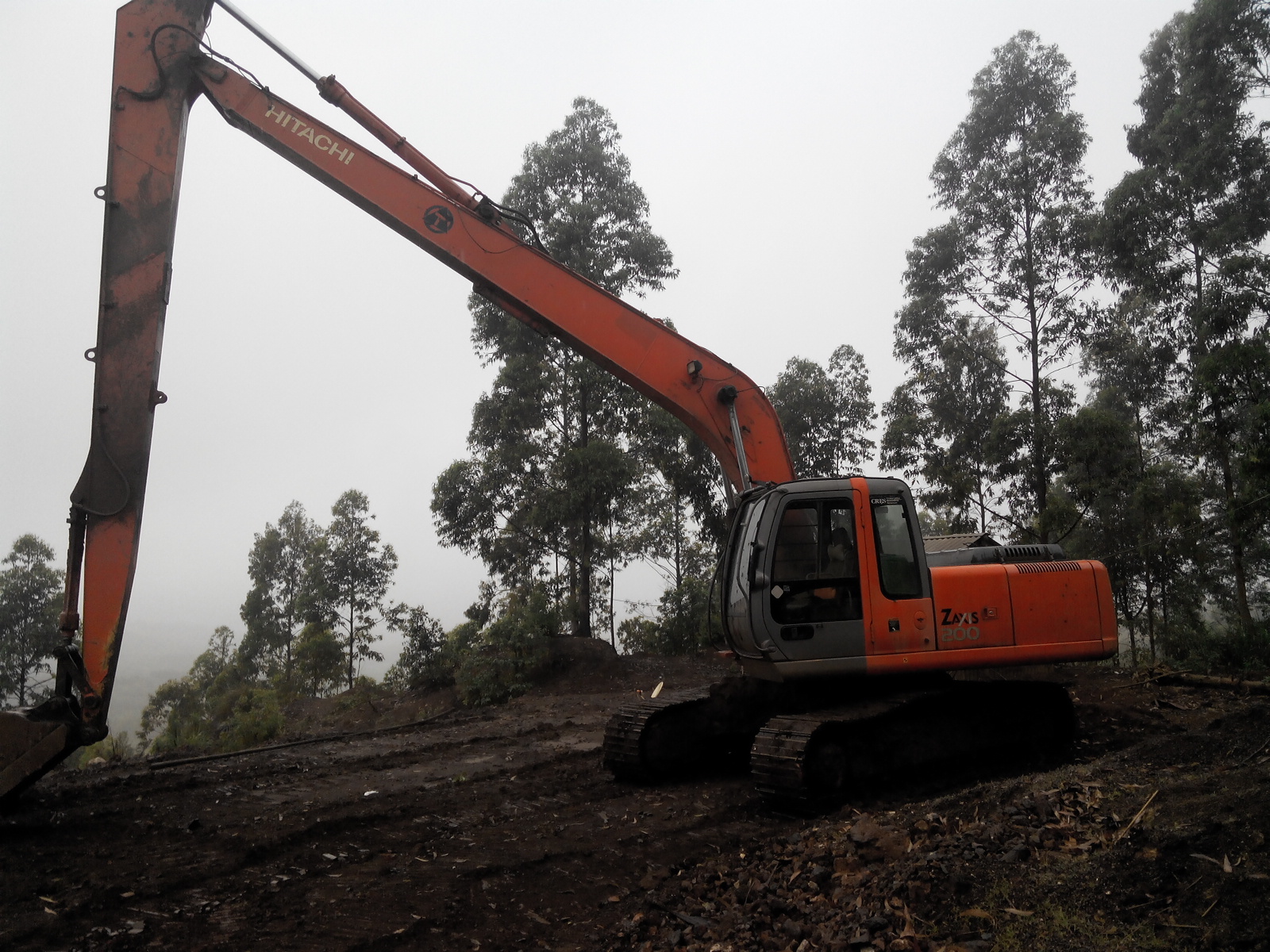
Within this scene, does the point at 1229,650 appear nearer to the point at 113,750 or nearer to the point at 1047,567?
the point at 1047,567

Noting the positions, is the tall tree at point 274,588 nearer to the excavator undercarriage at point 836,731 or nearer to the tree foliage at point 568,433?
the tree foliage at point 568,433

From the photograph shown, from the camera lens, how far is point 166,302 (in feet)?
21.5

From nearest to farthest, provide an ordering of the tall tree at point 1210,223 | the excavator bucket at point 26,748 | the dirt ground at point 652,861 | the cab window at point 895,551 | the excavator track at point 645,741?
1. the dirt ground at point 652,861
2. the excavator bucket at point 26,748
3. the cab window at point 895,551
4. the excavator track at point 645,741
5. the tall tree at point 1210,223

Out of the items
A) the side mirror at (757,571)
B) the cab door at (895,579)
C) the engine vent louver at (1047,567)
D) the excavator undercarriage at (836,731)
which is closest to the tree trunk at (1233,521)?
the engine vent louver at (1047,567)

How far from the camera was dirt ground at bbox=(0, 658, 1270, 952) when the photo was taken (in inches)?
142

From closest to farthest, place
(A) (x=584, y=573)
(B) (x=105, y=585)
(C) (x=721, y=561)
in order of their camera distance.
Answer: (B) (x=105, y=585)
(C) (x=721, y=561)
(A) (x=584, y=573)

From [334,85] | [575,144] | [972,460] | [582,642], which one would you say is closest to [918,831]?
[334,85]

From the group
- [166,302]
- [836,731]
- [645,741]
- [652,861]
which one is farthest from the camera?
[645,741]

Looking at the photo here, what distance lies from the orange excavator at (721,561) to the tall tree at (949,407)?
12196mm

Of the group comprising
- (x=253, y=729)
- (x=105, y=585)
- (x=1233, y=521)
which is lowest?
(x=253, y=729)

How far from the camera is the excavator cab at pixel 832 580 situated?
6.48m

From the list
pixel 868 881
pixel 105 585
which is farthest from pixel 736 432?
pixel 105 585

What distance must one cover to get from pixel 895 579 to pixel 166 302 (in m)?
A: 6.00

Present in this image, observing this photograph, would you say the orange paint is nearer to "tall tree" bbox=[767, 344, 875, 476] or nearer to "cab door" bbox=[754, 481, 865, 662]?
"cab door" bbox=[754, 481, 865, 662]
